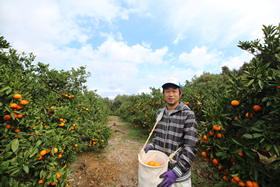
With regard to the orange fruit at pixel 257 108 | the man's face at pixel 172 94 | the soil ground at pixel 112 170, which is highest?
the man's face at pixel 172 94

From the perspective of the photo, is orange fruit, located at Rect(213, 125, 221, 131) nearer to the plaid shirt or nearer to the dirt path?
the plaid shirt

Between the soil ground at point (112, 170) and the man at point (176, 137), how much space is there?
214 cm

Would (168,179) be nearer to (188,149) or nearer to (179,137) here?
(188,149)

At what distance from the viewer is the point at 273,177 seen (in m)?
1.18

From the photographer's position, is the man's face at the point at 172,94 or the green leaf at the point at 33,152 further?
the man's face at the point at 172,94

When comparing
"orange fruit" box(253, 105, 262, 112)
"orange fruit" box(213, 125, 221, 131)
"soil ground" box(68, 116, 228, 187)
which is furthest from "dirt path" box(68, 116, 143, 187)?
"orange fruit" box(253, 105, 262, 112)

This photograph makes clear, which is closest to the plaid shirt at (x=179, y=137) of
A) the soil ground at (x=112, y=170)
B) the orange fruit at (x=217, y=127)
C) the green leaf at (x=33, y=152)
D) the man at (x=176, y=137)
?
the man at (x=176, y=137)

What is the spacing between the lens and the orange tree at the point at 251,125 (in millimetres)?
1180

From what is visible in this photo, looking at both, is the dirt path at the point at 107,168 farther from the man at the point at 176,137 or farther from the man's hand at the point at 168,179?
the man's hand at the point at 168,179

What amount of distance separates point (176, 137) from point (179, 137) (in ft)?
0.13

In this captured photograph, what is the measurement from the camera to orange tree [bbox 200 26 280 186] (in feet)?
3.87

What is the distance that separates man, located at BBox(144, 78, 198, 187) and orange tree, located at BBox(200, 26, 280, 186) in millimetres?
305

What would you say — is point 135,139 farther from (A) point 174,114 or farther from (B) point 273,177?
(B) point 273,177

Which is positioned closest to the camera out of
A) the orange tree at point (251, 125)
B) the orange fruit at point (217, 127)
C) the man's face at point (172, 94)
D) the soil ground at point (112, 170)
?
the orange tree at point (251, 125)
